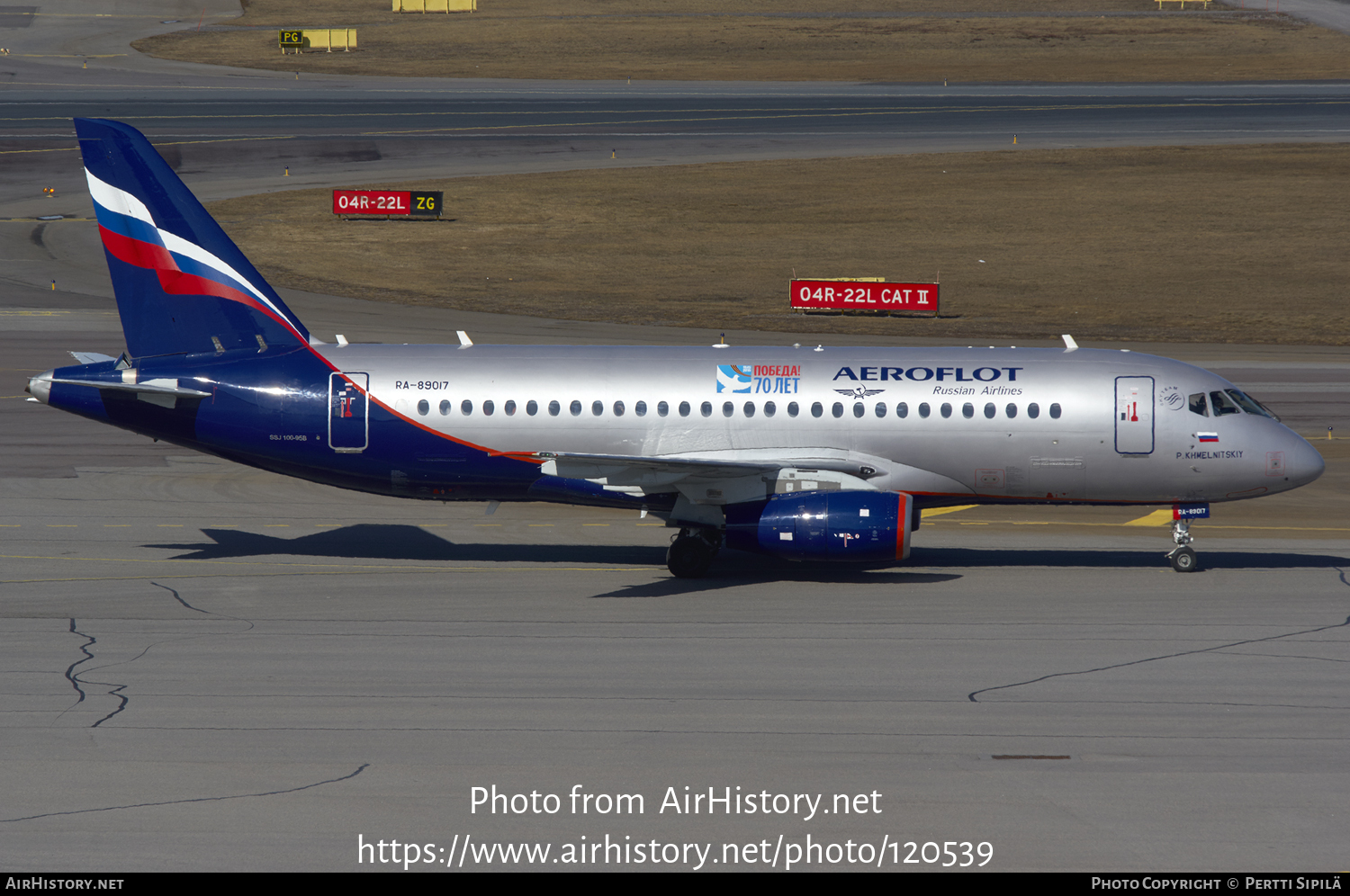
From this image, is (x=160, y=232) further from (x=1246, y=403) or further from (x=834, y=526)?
(x=1246, y=403)

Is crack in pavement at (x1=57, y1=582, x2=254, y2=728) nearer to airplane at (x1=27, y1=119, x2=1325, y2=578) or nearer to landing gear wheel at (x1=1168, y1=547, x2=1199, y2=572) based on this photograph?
airplane at (x1=27, y1=119, x2=1325, y2=578)

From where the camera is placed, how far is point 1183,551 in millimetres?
29359

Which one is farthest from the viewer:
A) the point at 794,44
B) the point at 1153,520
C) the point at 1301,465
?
the point at 794,44

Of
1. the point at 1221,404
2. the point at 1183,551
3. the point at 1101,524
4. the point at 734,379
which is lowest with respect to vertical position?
the point at 1183,551

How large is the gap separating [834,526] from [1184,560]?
831cm

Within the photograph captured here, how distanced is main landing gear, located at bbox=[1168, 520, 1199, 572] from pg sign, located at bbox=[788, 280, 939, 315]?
31376 mm

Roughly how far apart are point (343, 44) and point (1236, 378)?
11018 centimetres

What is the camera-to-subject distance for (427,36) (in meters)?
141

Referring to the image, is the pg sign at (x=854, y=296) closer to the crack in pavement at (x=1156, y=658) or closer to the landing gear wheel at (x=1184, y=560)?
the landing gear wheel at (x=1184, y=560)

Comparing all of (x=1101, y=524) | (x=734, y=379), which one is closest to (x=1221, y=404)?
(x=1101, y=524)

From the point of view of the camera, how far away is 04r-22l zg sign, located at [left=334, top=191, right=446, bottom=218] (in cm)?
7506
